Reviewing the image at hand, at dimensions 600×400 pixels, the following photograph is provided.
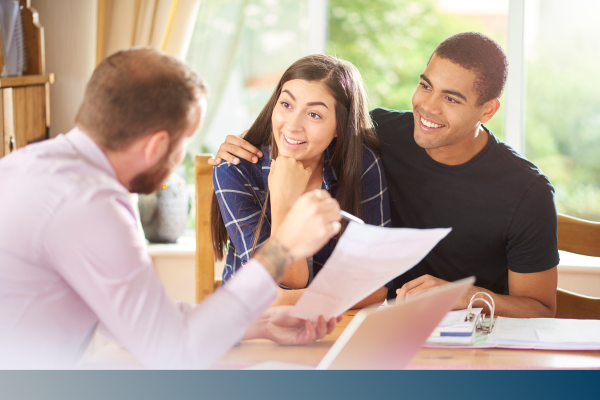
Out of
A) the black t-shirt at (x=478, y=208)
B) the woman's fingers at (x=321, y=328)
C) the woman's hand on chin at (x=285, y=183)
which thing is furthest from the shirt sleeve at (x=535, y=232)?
the woman's fingers at (x=321, y=328)

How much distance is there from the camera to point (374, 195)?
153 cm

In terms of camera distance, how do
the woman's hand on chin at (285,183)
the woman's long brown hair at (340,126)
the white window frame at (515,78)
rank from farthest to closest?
the white window frame at (515,78)
the woman's long brown hair at (340,126)
the woman's hand on chin at (285,183)

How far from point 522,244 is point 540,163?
4.97ft

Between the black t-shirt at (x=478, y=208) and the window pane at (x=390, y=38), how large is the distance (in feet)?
5.53

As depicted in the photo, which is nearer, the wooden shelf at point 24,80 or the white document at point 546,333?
the white document at point 546,333

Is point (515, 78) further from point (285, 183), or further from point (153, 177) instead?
point (153, 177)

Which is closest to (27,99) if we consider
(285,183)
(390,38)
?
(285,183)

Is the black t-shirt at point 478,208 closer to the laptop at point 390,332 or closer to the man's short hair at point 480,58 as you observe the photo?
the man's short hair at point 480,58

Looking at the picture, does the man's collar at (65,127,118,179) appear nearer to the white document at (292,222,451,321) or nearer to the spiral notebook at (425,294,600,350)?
the white document at (292,222,451,321)

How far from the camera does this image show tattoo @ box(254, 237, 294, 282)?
75 cm

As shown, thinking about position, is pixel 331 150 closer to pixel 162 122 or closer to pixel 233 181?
pixel 233 181

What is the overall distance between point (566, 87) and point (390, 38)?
3.77ft

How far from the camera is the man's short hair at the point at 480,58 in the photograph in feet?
5.07

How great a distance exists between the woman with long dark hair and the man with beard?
22.3 inches
